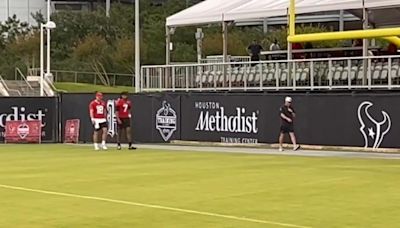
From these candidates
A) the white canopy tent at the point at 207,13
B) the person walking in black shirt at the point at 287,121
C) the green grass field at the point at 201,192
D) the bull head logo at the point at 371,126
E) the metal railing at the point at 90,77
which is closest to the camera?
the green grass field at the point at 201,192

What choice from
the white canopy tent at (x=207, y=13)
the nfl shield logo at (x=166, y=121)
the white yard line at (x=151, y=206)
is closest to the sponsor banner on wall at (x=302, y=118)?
the nfl shield logo at (x=166, y=121)

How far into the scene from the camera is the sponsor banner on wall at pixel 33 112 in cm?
3450

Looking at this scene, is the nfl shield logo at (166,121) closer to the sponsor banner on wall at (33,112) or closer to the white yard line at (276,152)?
the white yard line at (276,152)

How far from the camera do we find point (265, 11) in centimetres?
3209

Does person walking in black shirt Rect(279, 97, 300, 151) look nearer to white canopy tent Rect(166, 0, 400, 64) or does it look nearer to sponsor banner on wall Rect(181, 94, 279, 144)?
sponsor banner on wall Rect(181, 94, 279, 144)

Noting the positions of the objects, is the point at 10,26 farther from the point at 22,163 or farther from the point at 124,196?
the point at 124,196

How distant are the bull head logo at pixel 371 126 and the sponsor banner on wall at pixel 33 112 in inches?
562

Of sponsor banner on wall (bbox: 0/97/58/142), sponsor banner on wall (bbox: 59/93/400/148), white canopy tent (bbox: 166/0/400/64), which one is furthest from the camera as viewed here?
sponsor banner on wall (bbox: 0/97/58/142)

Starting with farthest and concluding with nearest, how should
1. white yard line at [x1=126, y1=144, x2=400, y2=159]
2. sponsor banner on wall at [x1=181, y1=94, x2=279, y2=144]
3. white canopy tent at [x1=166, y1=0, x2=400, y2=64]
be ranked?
1. white canopy tent at [x1=166, y1=0, x2=400, y2=64]
2. sponsor banner on wall at [x1=181, y1=94, x2=279, y2=144]
3. white yard line at [x1=126, y1=144, x2=400, y2=159]

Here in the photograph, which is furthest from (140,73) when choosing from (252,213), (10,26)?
(10,26)

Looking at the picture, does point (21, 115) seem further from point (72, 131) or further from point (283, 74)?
point (283, 74)

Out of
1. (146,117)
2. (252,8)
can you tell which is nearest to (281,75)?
(252,8)

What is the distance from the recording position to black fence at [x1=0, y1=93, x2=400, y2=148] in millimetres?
25688

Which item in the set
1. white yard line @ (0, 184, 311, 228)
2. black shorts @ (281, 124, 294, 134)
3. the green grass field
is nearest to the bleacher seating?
black shorts @ (281, 124, 294, 134)
